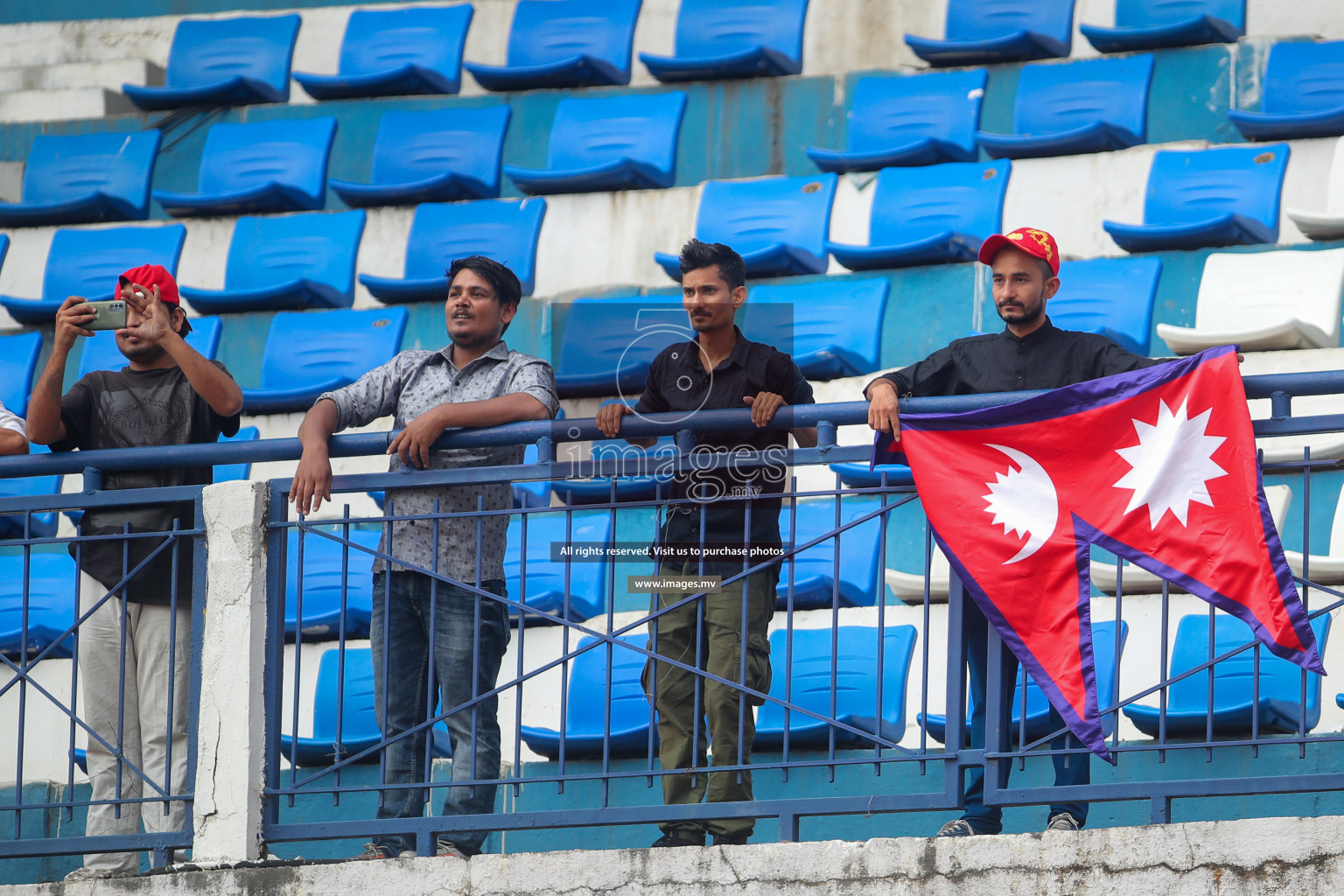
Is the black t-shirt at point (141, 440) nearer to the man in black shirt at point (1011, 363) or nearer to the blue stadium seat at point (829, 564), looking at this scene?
the man in black shirt at point (1011, 363)

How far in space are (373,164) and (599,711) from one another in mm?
4086

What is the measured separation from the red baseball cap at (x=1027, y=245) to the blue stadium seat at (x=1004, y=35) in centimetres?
435

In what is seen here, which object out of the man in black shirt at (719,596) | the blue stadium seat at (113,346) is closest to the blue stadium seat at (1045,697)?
the man in black shirt at (719,596)

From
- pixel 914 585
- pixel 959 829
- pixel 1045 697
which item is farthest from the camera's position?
pixel 914 585

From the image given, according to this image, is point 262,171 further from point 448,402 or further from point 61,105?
point 448,402

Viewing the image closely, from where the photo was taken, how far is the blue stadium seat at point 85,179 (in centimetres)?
926

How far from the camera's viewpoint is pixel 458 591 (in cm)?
439

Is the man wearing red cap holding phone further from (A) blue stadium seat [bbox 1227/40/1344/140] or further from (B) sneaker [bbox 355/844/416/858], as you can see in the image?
(A) blue stadium seat [bbox 1227/40/1344/140]

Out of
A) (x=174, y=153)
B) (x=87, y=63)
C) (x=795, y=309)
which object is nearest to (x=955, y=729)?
(x=795, y=309)

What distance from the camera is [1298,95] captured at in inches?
304

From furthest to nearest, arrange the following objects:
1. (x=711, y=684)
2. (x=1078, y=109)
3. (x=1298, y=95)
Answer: (x=1078, y=109), (x=1298, y=95), (x=711, y=684)

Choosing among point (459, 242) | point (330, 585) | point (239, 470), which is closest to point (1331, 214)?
point (459, 242)

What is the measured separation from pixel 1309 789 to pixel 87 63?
867 centimetres

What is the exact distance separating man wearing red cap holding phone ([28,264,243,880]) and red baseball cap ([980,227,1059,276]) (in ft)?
6.87
